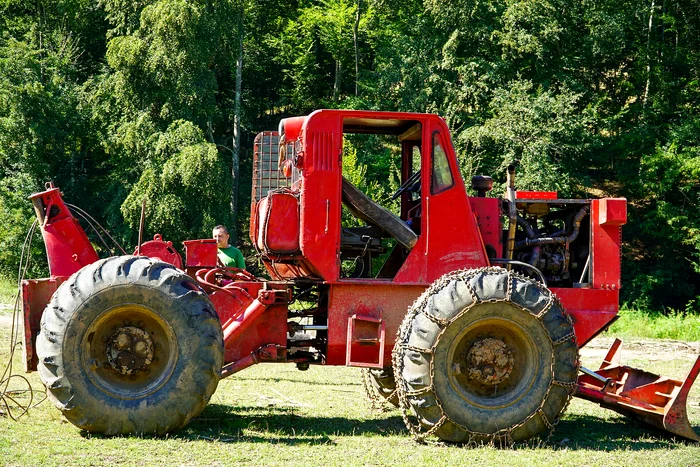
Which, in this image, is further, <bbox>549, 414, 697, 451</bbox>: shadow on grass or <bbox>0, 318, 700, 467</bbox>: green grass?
<bbox>549, 414, 697, 451</bbox>: shadow on grass

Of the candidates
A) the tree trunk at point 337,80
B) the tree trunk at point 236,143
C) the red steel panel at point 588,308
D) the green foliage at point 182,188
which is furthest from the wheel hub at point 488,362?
the tree trunk at point 337,80

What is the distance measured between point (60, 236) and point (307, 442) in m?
3.29

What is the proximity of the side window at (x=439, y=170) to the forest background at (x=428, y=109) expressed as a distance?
18.7m

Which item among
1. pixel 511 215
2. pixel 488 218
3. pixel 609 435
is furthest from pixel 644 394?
pixel 488 218

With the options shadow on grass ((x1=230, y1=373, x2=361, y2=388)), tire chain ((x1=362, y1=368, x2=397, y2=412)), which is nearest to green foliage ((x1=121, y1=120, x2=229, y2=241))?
shadow on grass ((x1=230, y1=373, x2=361, y2=388))

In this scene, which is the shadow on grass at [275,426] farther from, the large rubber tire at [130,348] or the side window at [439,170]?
the side window at [439,170]

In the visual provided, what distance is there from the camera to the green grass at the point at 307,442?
Answer: 7.11 m

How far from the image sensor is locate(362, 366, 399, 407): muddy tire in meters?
9.78

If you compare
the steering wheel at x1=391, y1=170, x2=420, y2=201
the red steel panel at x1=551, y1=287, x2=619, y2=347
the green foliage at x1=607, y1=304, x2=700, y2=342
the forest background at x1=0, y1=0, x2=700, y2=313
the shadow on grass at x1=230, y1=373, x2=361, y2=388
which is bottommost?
the green foliage at x1=607, y1=304, x2=700, y2=342

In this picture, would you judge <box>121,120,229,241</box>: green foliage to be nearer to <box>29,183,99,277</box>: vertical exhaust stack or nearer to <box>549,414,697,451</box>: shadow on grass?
<box>29,183,99,277</box>: vertical exhaust stack

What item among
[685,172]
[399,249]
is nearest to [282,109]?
[685,172]

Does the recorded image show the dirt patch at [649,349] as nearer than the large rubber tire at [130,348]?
No

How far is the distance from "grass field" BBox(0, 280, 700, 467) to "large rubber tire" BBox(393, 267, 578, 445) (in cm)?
26

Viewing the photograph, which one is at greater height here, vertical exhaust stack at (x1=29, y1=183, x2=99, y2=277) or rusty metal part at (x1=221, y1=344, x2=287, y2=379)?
vertical exhaust stack at (x1=29, y1=183, x2=99, y2=277)
